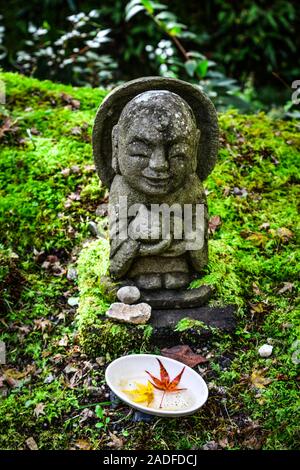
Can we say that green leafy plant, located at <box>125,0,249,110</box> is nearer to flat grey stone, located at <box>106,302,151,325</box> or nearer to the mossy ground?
the mossy ground

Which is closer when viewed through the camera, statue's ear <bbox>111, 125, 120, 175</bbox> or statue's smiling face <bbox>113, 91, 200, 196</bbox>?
statue's smiling face <bbox>113, 91, 200, 196</bbox>

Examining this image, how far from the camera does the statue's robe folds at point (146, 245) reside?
3.77 m

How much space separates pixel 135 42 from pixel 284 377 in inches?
253

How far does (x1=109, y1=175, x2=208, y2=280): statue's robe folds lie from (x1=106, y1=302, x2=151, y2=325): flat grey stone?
0.25 meters

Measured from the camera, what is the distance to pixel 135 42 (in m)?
8.55

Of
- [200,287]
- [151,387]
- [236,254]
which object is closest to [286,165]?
[236,254]

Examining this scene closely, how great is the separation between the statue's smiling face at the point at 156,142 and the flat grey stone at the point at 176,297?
75cm

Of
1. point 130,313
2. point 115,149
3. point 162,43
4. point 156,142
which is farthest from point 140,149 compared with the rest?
point 162,43

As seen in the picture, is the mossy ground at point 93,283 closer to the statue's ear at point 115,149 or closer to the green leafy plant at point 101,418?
the green leafy plant at point 101,418

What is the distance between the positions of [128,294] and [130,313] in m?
0.13

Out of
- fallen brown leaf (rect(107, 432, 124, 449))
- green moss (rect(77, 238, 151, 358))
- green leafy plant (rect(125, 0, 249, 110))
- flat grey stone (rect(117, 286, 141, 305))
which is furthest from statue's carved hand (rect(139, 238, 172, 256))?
green leafy plant (rect(125, 0, 249, 110))

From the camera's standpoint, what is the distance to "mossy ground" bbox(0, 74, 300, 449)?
3.33 meters

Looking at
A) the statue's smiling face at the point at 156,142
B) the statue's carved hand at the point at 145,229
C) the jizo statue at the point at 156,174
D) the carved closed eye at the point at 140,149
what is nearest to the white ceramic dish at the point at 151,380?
the jizo statue at the point at 156,174

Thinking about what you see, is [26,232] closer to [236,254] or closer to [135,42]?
[236,254]
